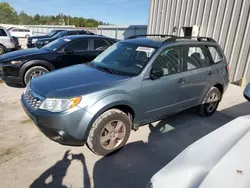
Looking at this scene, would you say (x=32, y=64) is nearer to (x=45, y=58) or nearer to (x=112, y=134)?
(x=45, y=58)

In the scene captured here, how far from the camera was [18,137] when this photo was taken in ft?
10.4

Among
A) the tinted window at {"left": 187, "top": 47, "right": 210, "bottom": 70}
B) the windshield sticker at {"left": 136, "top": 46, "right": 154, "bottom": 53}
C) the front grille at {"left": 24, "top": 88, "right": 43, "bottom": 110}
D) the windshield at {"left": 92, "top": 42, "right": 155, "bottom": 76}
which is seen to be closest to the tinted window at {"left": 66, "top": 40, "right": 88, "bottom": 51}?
the windshield at {"left": 92, "top": 42, "right": 155, "bottom": 76}

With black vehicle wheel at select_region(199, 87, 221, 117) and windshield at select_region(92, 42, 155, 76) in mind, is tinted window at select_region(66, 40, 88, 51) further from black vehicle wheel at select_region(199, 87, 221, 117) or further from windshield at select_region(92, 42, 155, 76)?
black vehicle wheel at select_region(199, 87, 221, 117)

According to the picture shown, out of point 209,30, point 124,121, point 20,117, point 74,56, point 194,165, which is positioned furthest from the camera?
point 209,30

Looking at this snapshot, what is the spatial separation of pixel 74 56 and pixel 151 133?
3.76 m

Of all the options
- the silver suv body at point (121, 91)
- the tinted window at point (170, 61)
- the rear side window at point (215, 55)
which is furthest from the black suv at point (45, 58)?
the rear side window at point (215, 55)

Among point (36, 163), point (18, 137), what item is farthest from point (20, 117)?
point (36, 163)

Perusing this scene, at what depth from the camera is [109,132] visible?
2.79 m

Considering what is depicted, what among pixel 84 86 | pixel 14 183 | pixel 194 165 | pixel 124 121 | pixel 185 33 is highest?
pixel 185 33

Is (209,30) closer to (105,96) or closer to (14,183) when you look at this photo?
(105,96)

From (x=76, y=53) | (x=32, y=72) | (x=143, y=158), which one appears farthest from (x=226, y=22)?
(x=32, y=72)

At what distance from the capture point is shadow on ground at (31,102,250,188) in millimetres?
2363

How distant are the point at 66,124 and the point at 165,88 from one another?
1.64 metres

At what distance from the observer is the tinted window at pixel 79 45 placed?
6250mm
